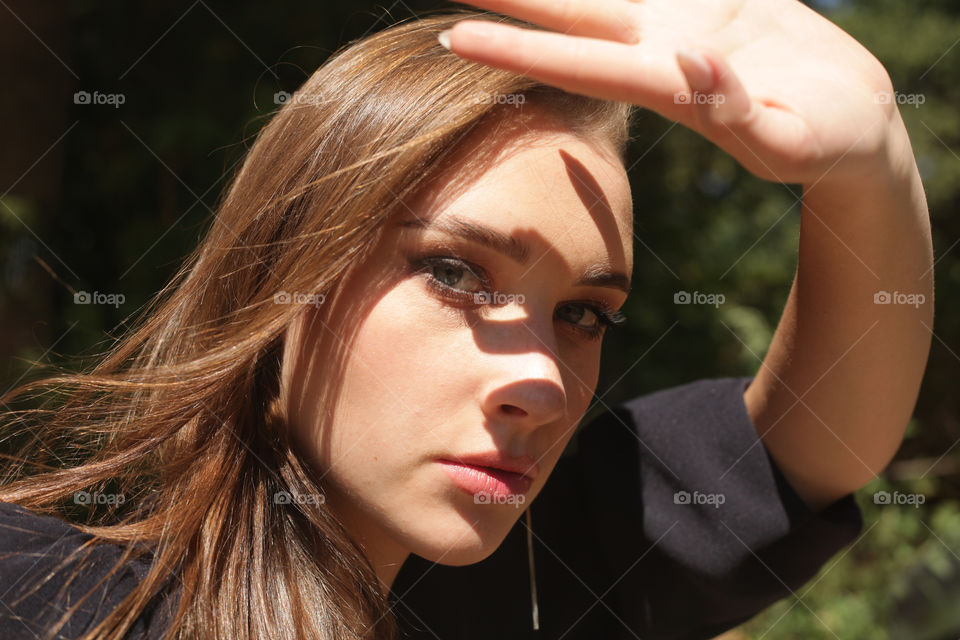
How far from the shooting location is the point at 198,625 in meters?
1.06

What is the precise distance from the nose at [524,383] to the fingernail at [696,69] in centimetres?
43

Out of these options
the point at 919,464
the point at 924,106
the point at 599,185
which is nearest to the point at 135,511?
the point at 599,185

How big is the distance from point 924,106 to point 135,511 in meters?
5.93

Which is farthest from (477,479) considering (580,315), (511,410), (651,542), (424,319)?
(651,542)

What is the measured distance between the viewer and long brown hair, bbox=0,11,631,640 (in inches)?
45.1

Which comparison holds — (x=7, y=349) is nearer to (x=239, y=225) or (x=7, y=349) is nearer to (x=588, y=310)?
(x=239, y=225)

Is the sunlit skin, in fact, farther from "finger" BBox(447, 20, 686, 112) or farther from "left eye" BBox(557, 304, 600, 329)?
"left eye" BBox(557, 304, 600, 329)

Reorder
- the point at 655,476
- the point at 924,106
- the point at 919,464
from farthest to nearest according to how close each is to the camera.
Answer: the point at 924,106 < the point at 919,464 < the point at 655,476

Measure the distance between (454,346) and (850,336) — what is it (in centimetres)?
70

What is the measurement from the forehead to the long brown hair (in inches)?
1.2

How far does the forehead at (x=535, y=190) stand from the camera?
1.17m

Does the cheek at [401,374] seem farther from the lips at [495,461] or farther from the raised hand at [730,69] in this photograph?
the raised hand at [730,69]

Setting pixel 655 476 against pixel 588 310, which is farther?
pixel 655 476

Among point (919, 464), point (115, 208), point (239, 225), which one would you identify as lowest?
point (919, 464)
